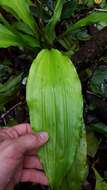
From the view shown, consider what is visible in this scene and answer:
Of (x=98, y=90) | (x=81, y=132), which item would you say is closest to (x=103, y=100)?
(x=98, y=90)

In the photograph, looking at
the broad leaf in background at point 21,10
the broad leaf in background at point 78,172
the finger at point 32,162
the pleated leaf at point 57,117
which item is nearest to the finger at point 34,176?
the finger at point 32,162

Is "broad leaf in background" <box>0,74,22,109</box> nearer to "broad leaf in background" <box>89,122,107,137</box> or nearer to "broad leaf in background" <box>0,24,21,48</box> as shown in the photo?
"broad leaf in background" <box>0,24,21,48</box>

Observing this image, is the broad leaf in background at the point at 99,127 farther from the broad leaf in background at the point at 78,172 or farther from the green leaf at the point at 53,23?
the green leaf at the point at 53,23

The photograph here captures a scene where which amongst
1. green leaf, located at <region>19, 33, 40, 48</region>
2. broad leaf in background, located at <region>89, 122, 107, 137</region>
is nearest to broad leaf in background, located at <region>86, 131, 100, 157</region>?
broad leaf in background, located at <region>89, 122, 107, 137</region>

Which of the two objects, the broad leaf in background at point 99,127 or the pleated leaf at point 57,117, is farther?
the broad leaf in background at point 99,127

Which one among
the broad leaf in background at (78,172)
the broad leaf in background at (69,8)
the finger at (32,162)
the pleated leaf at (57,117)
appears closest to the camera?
the pleated leaf at (57,117)

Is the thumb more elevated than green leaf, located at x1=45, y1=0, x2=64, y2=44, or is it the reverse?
green leaf, located at x1=45, y1=0, x2=64, y2=44

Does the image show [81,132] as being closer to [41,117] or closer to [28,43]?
[41,117]
